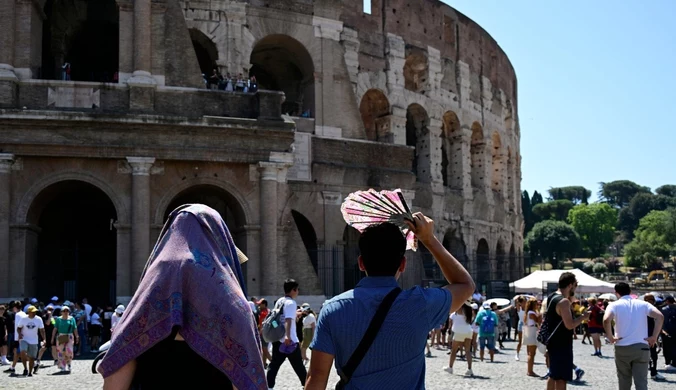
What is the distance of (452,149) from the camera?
113 ft

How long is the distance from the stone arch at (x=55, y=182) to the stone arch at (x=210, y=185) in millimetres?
824

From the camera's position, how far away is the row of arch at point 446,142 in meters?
30.3

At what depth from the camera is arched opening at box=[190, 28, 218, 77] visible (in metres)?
24.8

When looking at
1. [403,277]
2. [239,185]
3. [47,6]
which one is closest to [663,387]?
[239,185]

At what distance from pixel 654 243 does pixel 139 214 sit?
230 feet

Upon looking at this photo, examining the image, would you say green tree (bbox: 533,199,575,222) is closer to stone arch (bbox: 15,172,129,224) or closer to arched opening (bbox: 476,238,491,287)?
arched opening (bbox: 476,238,491,287)

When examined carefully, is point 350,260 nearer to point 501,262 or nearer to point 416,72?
point 416,72

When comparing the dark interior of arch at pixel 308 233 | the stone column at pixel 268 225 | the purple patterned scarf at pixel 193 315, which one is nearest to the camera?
the purple patterned scarf at pixel 193 315

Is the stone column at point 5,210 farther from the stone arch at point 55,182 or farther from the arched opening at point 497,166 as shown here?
the arched opening at point 497,166

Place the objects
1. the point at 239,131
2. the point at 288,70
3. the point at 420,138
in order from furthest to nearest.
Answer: the point at 420,138
the point at 288,70
the point at 239,131

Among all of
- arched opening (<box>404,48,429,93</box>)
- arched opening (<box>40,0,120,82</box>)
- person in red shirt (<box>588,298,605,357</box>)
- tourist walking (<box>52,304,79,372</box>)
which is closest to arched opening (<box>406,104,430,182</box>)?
arched opening (<box>404,48,429,93</box>)

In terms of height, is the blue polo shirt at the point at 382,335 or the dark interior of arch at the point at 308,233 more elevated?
the dark interior of arch at the point at 308,233

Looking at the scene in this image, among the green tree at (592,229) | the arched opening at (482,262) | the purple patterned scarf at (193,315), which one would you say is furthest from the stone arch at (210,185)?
the green tree at (592,229)

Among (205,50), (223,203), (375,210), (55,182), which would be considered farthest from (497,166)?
(375,210)
